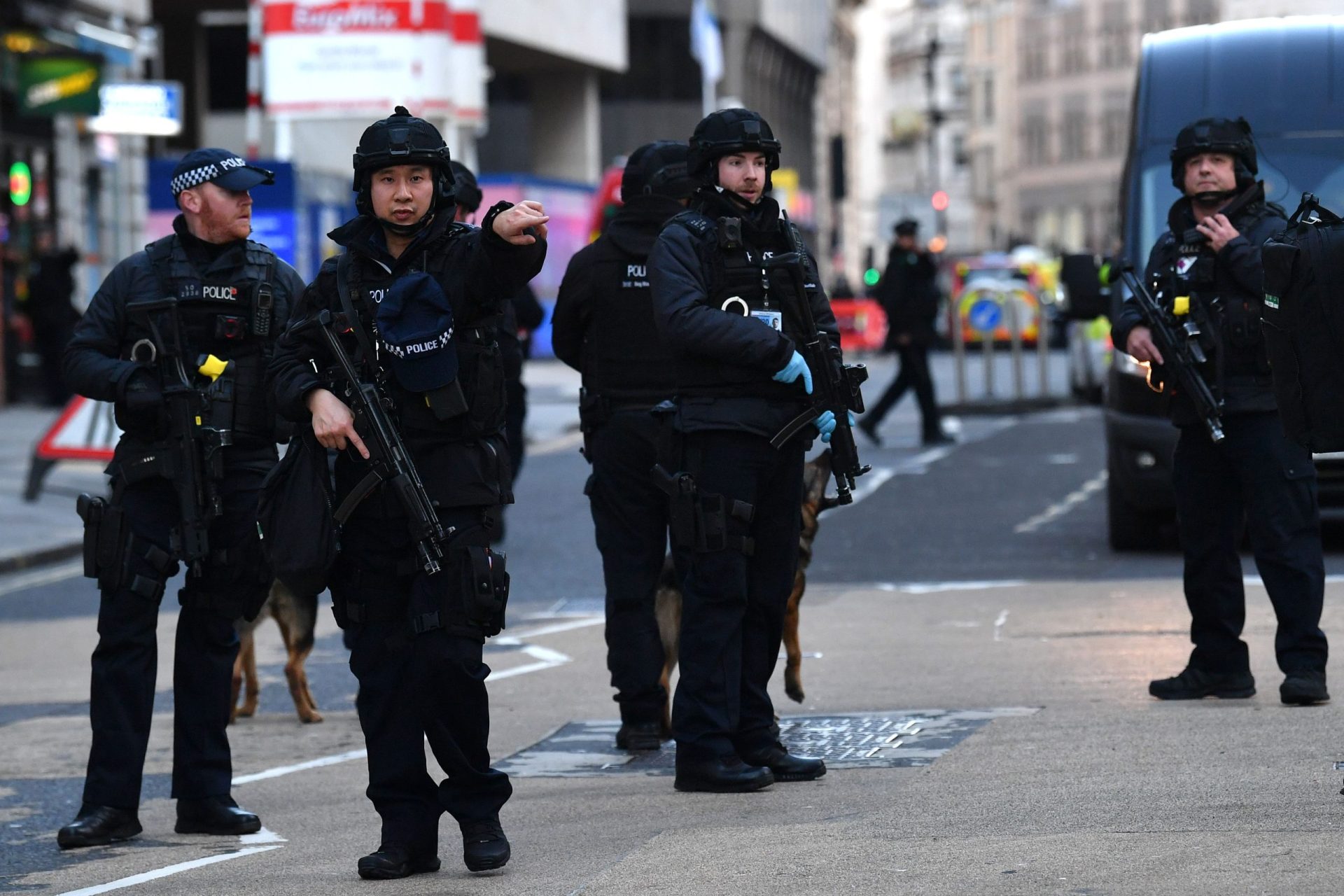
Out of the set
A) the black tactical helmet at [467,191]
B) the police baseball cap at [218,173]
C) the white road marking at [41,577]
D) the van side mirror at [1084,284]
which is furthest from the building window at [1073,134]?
the police baseball cap at [218,173]

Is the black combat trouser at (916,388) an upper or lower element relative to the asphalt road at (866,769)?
upper

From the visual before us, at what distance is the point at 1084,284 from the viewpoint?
38.4ft

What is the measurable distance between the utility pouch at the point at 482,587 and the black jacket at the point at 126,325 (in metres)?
1.40

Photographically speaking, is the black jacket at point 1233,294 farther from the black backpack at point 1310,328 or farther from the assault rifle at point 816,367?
the black backpack at point 1310,328

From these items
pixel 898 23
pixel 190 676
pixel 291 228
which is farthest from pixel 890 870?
pixel 898 23

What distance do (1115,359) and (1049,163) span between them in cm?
11039

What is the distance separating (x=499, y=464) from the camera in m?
6.37

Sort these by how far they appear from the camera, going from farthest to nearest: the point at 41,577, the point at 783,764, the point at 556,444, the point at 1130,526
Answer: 1. the point at 556,444
2. the point at 41,577
3. the point at 1130,526
4. the point at 783,764

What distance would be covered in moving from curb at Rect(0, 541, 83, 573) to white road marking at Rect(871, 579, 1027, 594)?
4987mm

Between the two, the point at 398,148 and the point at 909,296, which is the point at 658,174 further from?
the point at 909,296

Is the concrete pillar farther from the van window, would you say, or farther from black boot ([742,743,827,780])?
black boot ([742,743,827,780])

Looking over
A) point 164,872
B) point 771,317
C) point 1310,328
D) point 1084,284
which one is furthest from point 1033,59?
point 164,872

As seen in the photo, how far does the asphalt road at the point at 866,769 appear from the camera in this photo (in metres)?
6.00

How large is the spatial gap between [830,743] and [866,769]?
590mm
